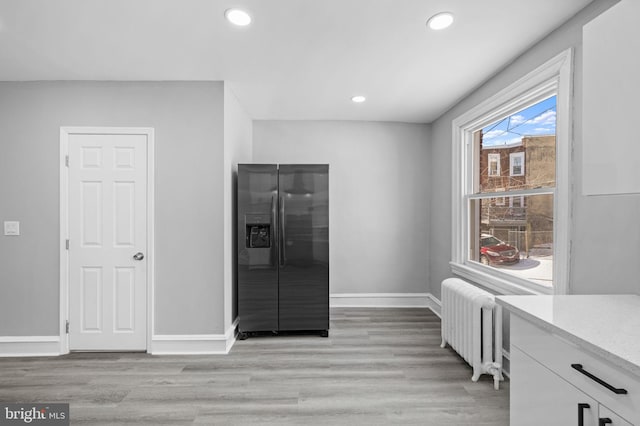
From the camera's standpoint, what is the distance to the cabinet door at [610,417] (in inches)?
36.9

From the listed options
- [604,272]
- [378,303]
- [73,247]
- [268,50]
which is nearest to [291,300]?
[378,303]

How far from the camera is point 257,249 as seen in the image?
3420mm

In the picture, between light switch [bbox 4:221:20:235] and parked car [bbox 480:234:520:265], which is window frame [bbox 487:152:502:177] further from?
light switch [bbox 4:221:20:235]

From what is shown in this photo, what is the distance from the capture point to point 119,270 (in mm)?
3080

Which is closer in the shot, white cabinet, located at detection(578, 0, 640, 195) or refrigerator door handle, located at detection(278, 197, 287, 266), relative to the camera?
white cabinet, located at detection(578, 0, 640, 195)

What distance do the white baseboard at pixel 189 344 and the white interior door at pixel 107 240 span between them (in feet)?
0.56

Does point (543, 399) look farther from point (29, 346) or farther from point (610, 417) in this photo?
point (29, 346)

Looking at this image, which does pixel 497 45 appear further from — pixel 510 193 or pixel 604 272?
pixel 604 272

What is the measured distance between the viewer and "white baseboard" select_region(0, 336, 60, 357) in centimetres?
304

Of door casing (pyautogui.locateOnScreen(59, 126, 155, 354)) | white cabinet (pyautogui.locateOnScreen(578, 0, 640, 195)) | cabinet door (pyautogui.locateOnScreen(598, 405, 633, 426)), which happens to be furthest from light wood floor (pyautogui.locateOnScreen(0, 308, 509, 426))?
white cabinet (pyautogui.locateOnScreen(578, 0, 640, 195))

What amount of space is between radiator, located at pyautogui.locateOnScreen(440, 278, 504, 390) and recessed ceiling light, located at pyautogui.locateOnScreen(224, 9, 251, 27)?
2.48m

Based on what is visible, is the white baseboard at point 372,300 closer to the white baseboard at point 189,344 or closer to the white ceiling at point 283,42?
the white baseboard at point 189,344

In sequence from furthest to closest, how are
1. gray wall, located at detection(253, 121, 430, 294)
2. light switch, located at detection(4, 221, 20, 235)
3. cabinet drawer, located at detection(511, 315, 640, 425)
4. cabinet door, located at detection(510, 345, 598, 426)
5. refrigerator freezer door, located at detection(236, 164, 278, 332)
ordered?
gray wall, located at detection(253, 121, 430, 294)
refrigerator freezer door, located at detection(236, 164, 278, 332)
light switch, located at detection(4, 221, 20, 235)
cabinet door, located at detection(510, 345, 598, 426)
cabinet drawer, located at detection(511, 315, 640, 425)

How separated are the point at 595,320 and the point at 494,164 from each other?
217 centimetres
